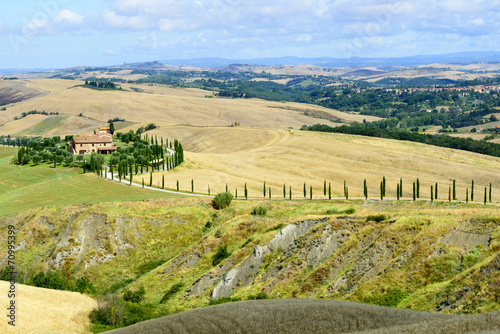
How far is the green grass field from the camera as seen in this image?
74350mm

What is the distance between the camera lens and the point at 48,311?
38.2 meters

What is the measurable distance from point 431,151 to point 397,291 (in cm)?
11304

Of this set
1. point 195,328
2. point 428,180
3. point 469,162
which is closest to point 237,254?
point 195,328

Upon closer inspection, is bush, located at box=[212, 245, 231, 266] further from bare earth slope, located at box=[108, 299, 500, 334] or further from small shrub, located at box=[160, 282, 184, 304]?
bare earth slope, located at box=[108, 299, 500, 334]

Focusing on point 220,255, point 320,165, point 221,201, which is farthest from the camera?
point 320,165

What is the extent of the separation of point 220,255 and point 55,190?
40754 millimetres

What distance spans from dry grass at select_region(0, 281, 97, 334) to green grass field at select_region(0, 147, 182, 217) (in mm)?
29568

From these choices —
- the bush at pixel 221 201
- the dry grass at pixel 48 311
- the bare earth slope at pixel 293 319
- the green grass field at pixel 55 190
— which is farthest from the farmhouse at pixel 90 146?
the bare earth slope at pixel 293 319

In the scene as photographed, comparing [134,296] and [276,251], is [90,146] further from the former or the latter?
[276,251]

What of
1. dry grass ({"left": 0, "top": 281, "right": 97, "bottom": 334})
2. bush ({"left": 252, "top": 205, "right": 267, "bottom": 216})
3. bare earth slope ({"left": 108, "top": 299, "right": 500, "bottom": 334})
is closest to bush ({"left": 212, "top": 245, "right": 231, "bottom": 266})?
bush ({"left": 252, "top": 205, "right": 267, "bottom": 216})

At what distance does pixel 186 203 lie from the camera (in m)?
73.1

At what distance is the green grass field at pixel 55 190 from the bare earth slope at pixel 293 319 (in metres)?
47.3

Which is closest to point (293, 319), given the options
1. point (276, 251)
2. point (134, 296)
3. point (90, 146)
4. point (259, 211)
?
point (276, 251)

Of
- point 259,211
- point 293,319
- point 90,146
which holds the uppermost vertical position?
point 293,319
